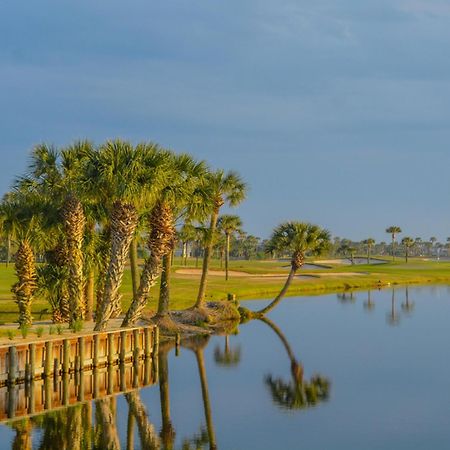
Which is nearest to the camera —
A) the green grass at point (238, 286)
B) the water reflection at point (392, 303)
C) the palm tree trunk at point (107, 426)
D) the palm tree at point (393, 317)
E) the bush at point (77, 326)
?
the palm tree trunk at point (107, 426)

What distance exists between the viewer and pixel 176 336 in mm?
55656

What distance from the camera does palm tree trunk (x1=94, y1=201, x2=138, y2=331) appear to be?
46312mm

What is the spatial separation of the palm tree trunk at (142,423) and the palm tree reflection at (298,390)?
6.71 m

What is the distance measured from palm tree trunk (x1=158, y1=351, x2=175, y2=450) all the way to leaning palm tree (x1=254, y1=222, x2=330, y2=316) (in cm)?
3130

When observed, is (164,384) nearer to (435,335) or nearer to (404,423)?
(404,423)

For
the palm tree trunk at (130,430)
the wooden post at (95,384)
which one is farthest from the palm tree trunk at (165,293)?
the palm tree trunk at (130,430)

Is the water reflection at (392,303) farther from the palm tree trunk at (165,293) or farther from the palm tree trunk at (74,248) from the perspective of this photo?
the palm tree trunk at (74,248)

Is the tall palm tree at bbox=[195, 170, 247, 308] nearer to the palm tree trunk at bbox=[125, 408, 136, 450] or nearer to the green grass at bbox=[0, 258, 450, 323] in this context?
the green grass at bbox=[0, 258, 450, 323]

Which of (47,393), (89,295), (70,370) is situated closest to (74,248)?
(89,295)

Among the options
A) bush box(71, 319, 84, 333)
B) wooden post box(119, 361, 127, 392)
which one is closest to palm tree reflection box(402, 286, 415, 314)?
wooden post box(119, 361, 127, 392)

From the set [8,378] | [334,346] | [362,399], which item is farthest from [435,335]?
[8,378]

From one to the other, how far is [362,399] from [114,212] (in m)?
18.1

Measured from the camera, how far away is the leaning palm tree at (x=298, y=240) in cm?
8019

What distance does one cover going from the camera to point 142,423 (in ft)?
109
